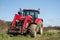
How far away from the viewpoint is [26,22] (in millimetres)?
16281

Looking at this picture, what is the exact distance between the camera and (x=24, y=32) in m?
15.8

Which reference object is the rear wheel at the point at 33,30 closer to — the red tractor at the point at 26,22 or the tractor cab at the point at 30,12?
the red tractor at the point at 26,22

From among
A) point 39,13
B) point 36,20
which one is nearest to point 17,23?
point 36,20

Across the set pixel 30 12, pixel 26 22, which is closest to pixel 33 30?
pixel 26 22

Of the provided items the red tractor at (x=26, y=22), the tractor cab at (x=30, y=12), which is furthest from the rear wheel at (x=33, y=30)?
the tractor cab at (x=30, y=12)

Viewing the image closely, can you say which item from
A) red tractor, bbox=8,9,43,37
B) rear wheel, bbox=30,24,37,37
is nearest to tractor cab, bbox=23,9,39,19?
red tractor, bbox=8,9,43,37

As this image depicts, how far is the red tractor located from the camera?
15.8 metres

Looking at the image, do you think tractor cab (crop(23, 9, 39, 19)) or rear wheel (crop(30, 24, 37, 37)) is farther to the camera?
tractor cab (crop(23, 9, 39, 19))

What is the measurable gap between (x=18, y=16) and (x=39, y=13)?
9.01ft

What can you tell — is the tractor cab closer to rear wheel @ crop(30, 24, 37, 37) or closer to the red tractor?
the red tractor

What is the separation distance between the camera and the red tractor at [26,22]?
15.8m

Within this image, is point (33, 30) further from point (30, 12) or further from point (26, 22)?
point (30, 12)

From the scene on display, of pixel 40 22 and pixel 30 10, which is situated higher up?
pixel 30 10

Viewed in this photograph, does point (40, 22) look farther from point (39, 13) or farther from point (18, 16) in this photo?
point (18, 16)
